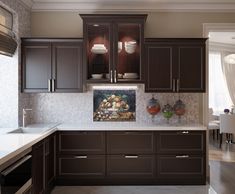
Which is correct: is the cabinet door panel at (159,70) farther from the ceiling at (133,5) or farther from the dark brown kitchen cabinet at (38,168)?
the dark brown kitchen cabinet at (38,168)

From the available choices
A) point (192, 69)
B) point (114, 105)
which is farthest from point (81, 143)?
point (192, 69)

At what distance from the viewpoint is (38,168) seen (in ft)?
11.7

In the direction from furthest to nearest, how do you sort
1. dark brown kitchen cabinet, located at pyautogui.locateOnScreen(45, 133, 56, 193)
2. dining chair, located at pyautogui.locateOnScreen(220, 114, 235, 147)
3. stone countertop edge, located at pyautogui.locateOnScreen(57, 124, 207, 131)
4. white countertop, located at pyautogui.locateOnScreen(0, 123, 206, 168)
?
dining chair, located at pyautogui.locateOnScreen(220, 114, 235, 147) < stone countertop edge, located at pyautogui.locateOnScreen(57, 124, 207, 131) < dark brown kitchen cabinet, located at pyautogui.locateOnScreen(45, 133, 56, 193) < white countertop, located at pyautogui.locateOnScreen(0, 123, 206, 168)

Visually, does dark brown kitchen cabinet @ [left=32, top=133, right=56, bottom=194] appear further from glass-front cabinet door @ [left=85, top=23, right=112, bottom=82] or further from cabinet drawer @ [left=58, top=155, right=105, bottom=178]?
glass-front cabinet door @ [left=85, top=23, right=112, bottom=82]

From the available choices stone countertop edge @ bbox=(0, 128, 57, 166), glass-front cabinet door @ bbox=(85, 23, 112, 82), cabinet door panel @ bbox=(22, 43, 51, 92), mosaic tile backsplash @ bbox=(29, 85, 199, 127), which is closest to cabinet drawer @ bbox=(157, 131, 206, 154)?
mosaic tile backsplash @ bbox=(29, 85, 199, 127)

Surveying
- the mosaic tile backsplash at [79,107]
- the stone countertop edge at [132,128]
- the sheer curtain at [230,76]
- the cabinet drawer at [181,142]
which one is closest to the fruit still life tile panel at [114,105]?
the mosaic tile backsplash at [79,107]

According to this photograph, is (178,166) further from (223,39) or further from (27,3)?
(223,39)

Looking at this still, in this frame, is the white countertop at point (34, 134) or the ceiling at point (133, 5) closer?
the white countertop at point (34, 134)

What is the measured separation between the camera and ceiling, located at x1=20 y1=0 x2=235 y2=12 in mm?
4793

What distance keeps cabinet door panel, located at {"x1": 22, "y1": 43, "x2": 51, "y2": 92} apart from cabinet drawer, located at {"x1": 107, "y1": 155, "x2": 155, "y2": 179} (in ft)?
4.98

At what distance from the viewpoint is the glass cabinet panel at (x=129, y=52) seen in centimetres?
461

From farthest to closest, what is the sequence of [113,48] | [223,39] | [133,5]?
[223,39] → [133,5] → [113,48]

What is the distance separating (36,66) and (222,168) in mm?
3714

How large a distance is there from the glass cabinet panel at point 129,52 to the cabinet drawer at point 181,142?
1.00 metres
